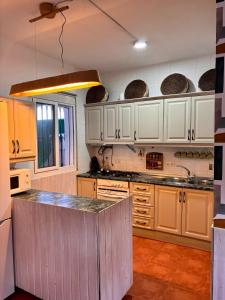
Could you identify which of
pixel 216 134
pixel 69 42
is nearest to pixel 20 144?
pixel 69 42

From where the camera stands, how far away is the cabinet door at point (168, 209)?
3.38m

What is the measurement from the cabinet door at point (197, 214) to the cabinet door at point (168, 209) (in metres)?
0.09

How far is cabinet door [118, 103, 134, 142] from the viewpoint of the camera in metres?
3.92

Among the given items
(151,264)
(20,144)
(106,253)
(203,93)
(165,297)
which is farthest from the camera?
(203,93)

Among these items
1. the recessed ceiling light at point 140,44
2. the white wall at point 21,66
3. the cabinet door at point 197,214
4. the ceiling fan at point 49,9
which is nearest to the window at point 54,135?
the white wall at point 21,66

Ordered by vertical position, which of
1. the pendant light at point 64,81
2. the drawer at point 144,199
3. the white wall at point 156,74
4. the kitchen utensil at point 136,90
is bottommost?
the drawer at point 144,199

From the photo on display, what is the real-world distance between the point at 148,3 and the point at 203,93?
63.1 inches

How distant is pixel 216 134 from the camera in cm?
118

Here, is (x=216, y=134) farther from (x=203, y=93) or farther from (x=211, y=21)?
(x=203, y=93)

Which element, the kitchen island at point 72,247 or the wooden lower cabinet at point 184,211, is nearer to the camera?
the kitchen island at point 72,247

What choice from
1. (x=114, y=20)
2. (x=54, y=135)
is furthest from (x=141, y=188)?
(x=114, y=20)

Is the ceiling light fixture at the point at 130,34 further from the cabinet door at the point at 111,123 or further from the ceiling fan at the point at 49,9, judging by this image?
the cabinet door at the point at 111,123

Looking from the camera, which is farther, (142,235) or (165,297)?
(142,235)

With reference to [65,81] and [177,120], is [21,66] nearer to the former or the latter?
[65,81]
